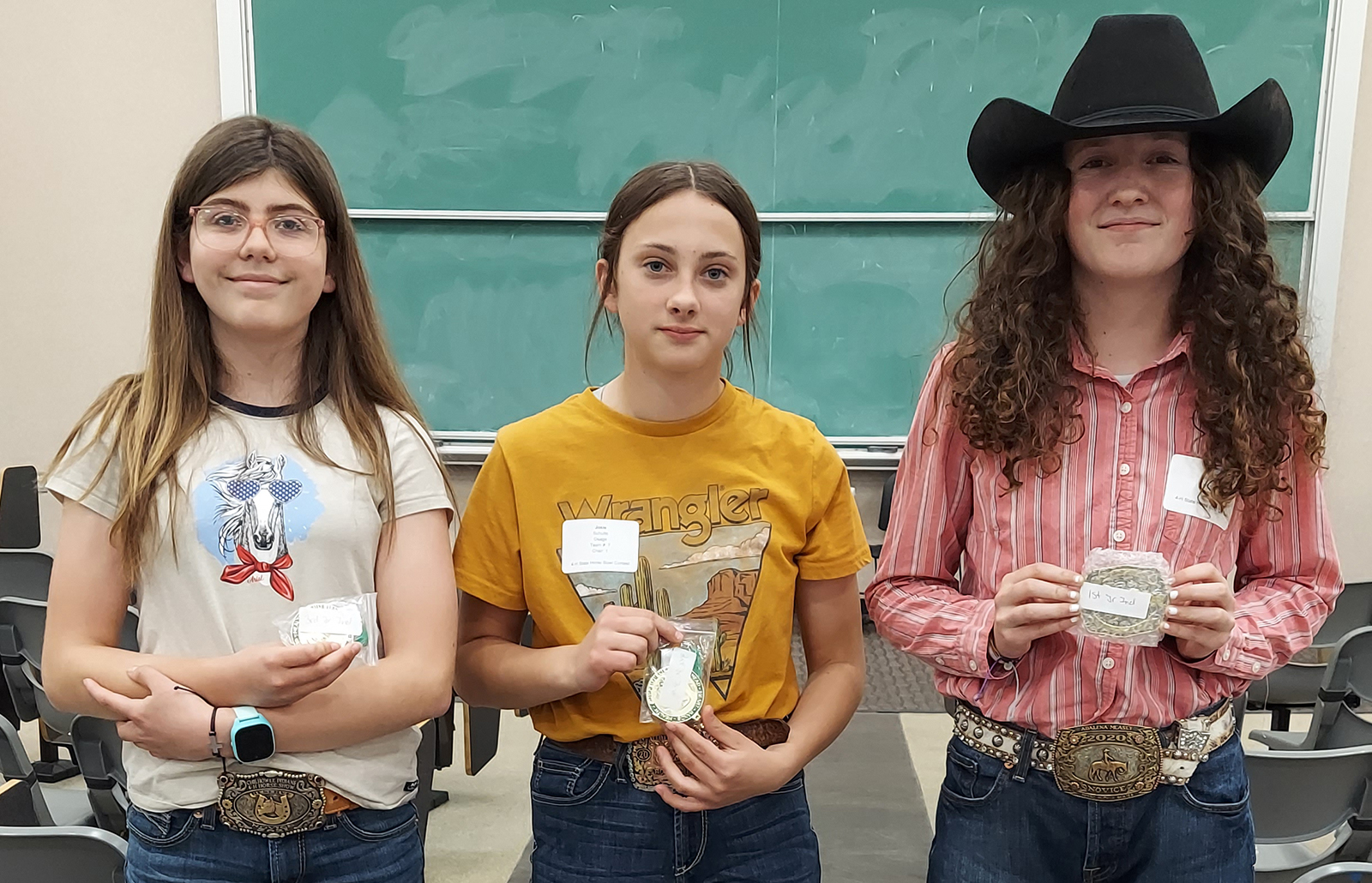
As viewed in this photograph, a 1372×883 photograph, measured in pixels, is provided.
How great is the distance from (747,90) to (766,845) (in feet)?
14.0

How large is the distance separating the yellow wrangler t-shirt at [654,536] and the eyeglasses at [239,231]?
417 millimetres

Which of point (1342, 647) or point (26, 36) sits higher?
point (26, 36)

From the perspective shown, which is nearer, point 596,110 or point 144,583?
point 144,583

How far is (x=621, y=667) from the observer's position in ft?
4.48

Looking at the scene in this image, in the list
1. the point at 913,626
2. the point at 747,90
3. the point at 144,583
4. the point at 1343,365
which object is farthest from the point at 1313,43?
the point at 144,583

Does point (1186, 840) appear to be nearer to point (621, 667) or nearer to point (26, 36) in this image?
point (621, 667)

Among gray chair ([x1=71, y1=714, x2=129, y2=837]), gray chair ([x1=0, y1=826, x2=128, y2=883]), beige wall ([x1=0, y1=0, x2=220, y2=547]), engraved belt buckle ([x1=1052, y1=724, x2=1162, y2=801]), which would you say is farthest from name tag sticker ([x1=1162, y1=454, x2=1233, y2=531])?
beige wall ([x1=0, y1=0, x2=220, y2=547])

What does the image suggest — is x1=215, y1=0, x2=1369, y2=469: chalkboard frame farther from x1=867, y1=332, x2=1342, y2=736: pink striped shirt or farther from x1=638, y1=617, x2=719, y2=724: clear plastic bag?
x1=638, y1=617, x2=719, y2=724: clear plastic bag

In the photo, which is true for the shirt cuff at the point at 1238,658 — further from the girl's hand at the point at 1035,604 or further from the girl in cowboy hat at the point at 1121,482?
the girl's hand at the point at 1035,604

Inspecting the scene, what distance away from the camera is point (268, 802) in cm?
137

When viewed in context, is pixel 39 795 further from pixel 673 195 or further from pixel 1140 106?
pixel 1140 106

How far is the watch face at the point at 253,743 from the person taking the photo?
4.19 feet

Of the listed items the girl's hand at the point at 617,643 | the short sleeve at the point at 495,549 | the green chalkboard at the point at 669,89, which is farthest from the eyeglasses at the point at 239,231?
the green chalkboard at the point at 669,89

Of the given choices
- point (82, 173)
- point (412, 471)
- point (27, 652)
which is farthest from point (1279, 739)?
point (82, 173)
